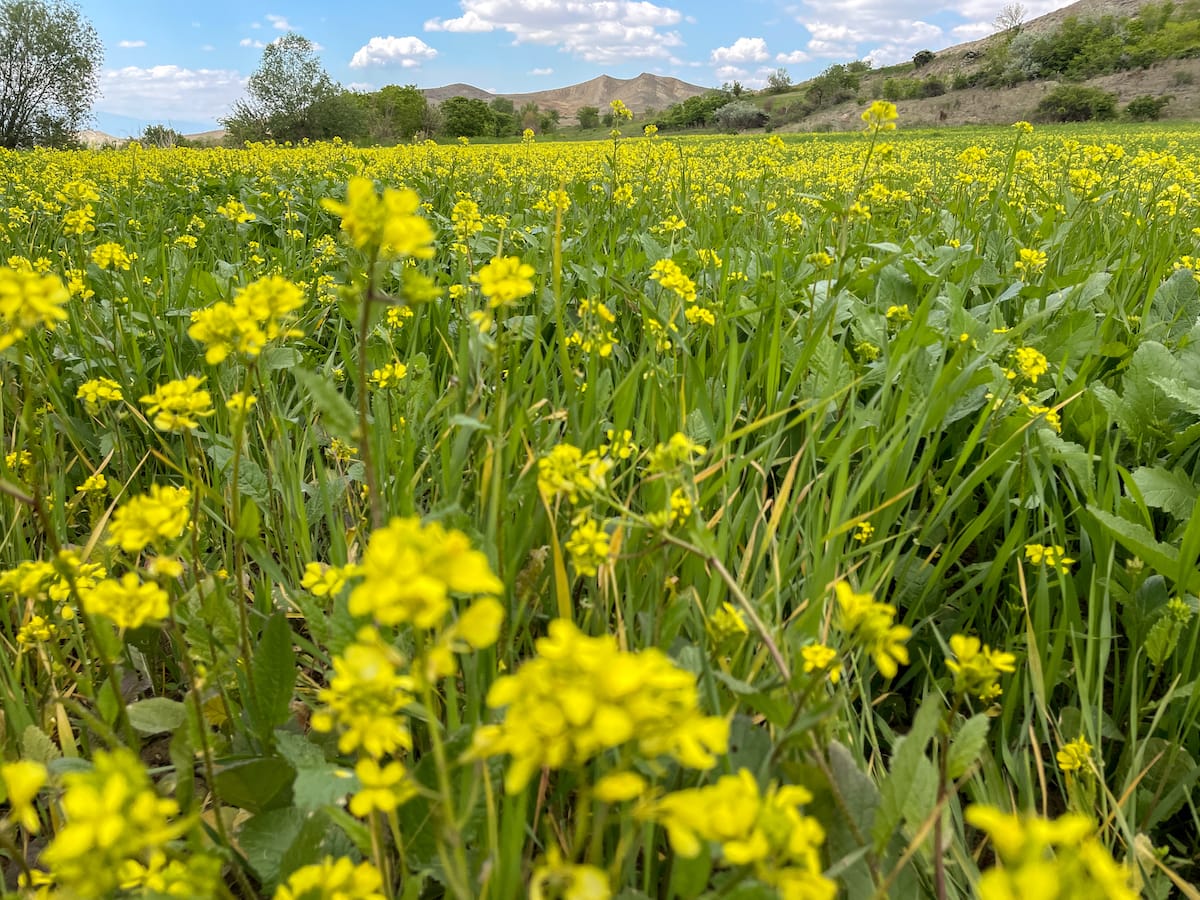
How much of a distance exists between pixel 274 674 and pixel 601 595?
2.09ft

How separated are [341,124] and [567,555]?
7272 cm

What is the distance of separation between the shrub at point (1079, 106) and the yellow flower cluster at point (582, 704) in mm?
67448

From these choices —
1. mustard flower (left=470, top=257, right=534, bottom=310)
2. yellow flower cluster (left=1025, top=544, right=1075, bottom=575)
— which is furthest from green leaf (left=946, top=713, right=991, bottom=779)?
mustard flower (left=470, top=257, right=534, bottom=310)

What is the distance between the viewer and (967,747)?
111 centimetres

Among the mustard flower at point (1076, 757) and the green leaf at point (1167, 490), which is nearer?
the mustard flower at point (1076, 757)

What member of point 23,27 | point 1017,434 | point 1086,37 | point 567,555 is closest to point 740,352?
point 1017,434

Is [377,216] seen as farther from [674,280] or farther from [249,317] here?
[674,280]

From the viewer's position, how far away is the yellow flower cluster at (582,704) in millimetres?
550

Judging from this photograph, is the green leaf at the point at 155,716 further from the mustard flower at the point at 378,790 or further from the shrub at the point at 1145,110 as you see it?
the shrub at the point at 1145,110

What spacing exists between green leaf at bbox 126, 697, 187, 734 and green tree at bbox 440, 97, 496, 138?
62.4 meters

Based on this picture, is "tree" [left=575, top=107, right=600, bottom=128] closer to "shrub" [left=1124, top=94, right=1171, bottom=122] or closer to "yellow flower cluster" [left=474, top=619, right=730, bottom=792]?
"shrub" [left=1124, top=94, right=1171, bottom=122]

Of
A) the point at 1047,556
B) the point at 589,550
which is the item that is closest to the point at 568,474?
the point at 589,550

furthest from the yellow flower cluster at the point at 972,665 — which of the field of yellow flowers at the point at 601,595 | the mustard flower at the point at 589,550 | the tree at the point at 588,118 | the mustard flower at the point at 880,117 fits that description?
the tree at the point at 588,118

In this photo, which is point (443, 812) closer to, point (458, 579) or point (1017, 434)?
point (458, 579)
